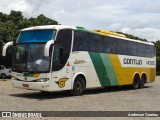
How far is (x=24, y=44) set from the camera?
1761 cm

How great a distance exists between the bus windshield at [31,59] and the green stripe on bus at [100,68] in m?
3.52

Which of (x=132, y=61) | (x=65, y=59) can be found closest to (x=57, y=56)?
(x=65, y=59)

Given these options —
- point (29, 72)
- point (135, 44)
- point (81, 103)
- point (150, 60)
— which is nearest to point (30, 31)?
point (29, 72)

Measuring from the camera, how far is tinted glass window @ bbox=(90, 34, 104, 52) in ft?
64.7

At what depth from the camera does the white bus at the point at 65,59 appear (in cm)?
1677

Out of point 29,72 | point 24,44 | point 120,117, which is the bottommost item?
point 120,117

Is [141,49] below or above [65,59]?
above

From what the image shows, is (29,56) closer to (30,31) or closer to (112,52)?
(30,31)

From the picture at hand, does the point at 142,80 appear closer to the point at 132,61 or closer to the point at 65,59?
the point at 132,61

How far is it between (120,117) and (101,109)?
1978mm

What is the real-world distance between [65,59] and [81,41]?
5.47ft

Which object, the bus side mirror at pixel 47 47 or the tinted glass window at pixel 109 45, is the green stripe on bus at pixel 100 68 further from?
the bus side mirror at pixel 47 47

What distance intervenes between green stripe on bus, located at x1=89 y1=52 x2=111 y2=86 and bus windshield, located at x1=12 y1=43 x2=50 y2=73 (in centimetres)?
352

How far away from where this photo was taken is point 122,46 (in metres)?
23.3
